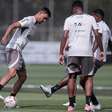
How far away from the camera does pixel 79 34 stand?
14.1 m

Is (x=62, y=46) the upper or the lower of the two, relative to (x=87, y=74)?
upper

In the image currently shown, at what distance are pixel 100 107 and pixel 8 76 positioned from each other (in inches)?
80.6

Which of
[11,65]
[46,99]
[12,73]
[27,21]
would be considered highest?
[27,21]

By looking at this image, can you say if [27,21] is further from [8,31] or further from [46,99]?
[46,99]

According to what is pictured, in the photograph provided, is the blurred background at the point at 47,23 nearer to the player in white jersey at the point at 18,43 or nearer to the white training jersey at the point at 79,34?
the player in white jersey at the point at 18,43

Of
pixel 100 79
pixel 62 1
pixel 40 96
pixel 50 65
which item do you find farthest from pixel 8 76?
pixel 62 1

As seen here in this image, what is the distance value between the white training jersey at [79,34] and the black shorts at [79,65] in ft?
0.31

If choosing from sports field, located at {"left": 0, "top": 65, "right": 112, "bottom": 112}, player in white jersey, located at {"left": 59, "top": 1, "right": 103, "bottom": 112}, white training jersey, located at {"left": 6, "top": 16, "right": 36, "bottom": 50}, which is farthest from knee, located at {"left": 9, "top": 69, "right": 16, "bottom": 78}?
player in white jersey, located at {"left": 59, "top": 1, "right": 103, "bottom": 112}

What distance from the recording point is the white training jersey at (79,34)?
46.0ft

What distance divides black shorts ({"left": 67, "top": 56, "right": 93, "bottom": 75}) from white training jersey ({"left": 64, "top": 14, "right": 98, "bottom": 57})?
95mm

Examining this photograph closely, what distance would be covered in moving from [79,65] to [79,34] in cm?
58

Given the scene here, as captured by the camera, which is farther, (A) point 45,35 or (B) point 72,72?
(A) point 45,35

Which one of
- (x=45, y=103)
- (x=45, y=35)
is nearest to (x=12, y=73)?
(x=45, y=103)

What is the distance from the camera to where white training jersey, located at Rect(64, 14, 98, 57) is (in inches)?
552
